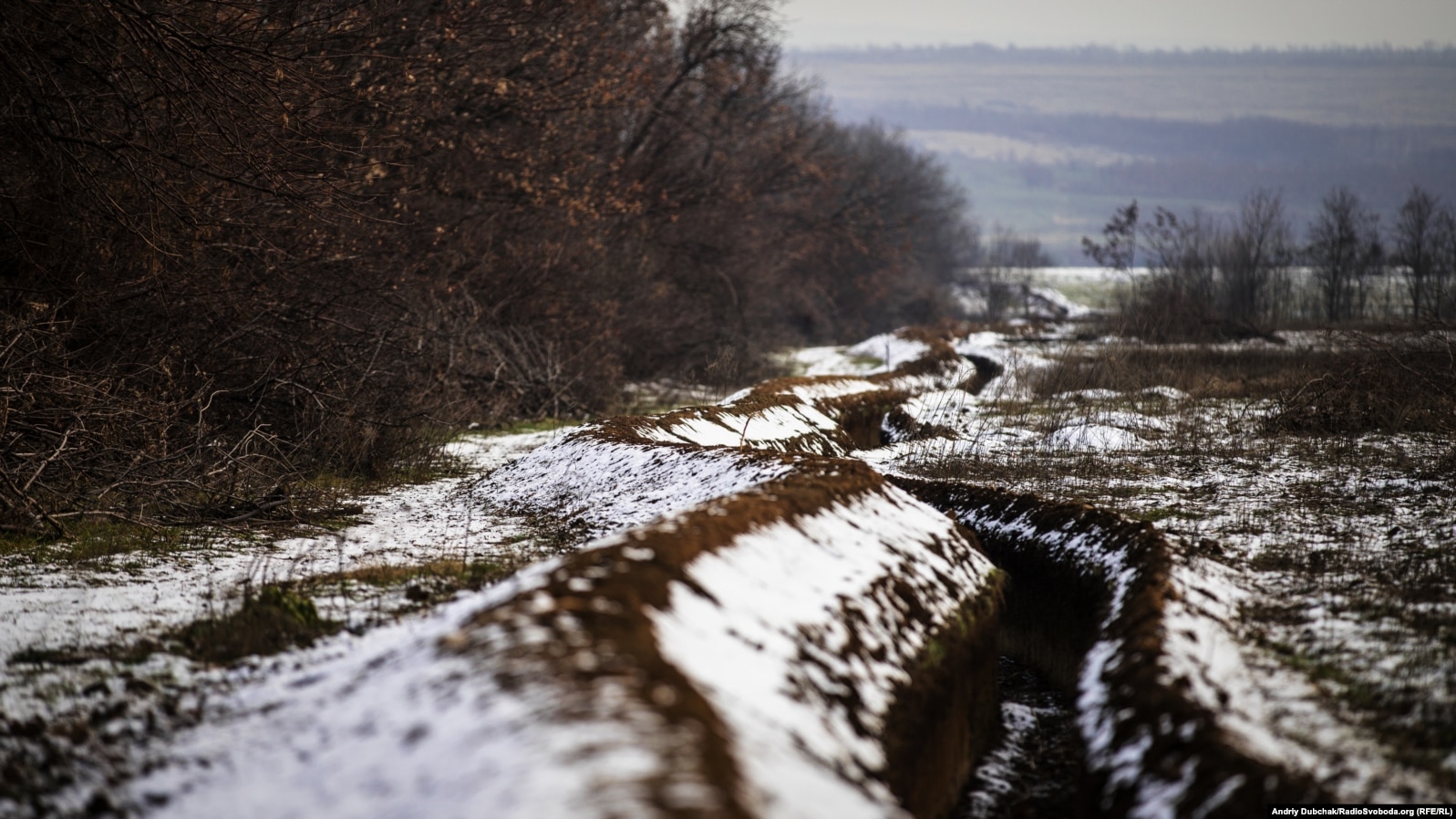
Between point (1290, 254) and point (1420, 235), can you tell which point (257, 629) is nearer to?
point (1420, 235)

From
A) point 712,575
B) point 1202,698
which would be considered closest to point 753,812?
point 712,575

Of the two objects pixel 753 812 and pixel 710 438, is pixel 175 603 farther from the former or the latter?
pixel 710 438

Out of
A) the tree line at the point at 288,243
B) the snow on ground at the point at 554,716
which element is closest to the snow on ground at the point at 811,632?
the snow on ground at the point at 554,716

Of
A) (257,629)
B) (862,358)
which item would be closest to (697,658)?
(257,629)

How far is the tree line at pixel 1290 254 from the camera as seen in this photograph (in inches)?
1613

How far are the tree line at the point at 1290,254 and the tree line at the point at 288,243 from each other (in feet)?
87.3

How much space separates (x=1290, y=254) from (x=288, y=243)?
151 ft

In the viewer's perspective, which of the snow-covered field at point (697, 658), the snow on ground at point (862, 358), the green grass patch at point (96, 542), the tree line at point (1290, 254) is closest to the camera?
the snow-covered field at point (697, 658)

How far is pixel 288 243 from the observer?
415 inches

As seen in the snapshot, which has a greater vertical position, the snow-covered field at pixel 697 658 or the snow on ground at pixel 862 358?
the snow on ground at pixel 862 358

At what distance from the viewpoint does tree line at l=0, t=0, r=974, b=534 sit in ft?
25.1

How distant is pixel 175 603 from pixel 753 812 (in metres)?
4.46

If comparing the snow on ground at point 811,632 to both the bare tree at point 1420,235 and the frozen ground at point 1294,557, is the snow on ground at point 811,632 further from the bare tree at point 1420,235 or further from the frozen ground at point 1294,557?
the bare tree at point 1420,235

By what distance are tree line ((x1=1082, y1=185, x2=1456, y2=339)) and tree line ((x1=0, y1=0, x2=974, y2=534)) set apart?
26619 millimetres
